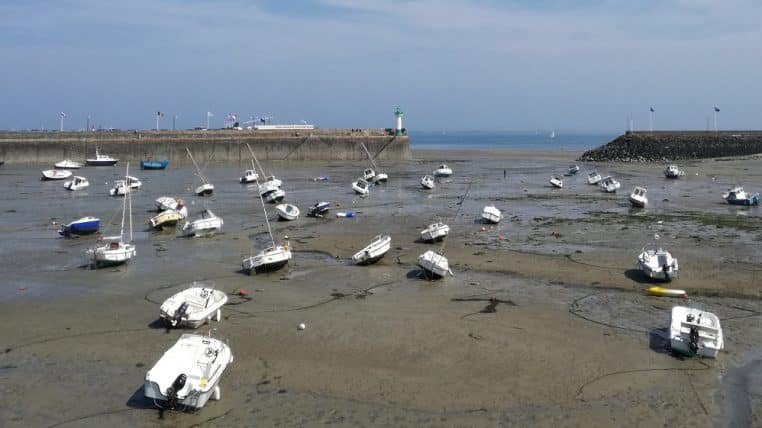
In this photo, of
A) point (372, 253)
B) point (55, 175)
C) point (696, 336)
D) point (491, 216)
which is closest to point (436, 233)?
point (372, 253)

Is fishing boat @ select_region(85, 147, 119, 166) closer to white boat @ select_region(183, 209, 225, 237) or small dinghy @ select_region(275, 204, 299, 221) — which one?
small dinghy @ select_region(275, 204, 299, 221)

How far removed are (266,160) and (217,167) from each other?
8.75 m

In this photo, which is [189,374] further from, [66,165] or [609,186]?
[66,165]

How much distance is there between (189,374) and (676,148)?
83072 mm

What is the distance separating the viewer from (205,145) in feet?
273

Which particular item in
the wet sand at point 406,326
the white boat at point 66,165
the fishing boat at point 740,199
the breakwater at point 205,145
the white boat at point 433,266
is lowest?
the wet sand at point 406,326

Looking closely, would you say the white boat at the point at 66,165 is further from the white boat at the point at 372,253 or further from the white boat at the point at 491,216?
the white boat at the point at 372,253

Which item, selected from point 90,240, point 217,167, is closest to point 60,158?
point 217,167

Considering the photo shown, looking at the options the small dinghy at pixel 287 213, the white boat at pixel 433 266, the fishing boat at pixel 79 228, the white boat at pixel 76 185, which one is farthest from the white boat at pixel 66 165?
the white boat at pixel 433 266

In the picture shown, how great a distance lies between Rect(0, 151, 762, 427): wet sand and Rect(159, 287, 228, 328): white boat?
1.17 ft

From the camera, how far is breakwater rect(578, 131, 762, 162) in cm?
8494

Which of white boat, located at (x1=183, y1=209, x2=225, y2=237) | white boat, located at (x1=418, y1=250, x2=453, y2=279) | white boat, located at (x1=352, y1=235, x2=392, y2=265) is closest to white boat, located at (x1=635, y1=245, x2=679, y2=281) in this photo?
white boat, located at (x1=418, y1=250, x2=453, y2=279)

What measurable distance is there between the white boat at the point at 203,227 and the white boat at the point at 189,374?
57.3 ft

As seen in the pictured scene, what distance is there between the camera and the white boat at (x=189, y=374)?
514 inches
